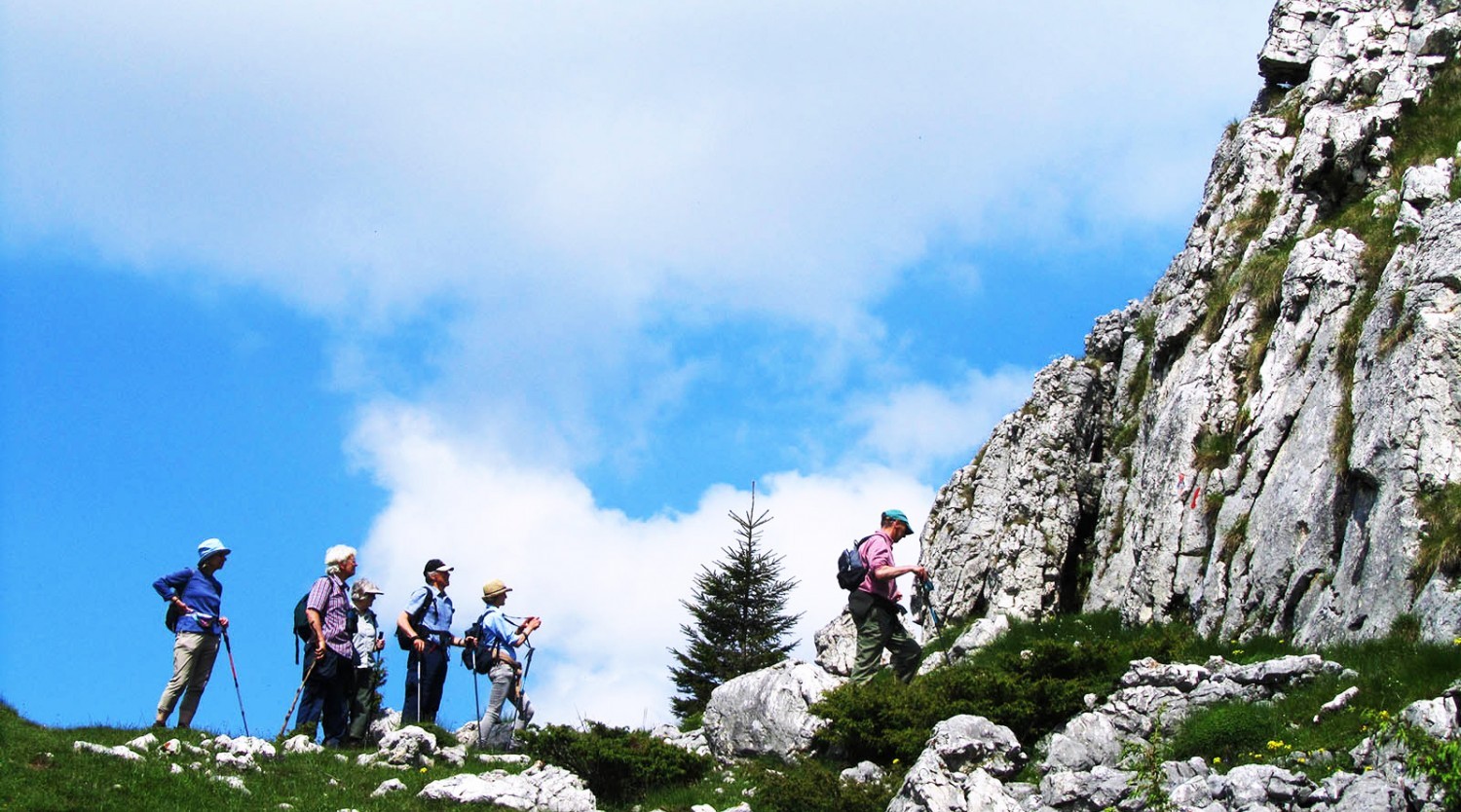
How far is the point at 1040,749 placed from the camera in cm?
1575

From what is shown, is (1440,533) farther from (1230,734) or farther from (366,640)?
(366,640)

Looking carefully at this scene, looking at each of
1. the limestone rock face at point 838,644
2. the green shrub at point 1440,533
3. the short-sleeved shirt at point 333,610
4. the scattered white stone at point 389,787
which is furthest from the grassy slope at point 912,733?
the limestone rock face at point 838,644

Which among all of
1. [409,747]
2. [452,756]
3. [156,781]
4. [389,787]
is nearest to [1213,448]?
[452,756]

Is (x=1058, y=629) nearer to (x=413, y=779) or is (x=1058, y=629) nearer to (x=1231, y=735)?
(x=1231, y=735)

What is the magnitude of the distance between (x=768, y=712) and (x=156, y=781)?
8.05 metres

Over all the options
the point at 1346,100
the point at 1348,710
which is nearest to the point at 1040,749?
the point at 1348,710

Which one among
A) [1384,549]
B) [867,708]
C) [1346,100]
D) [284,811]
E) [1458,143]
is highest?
[1346,100]

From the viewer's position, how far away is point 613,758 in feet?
52.2

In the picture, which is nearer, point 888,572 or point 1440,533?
point 1440,533

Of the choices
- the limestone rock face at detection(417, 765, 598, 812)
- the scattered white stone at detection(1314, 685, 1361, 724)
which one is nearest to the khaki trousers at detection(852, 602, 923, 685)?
the limestone rock face at detection(417, 765, 598, 812)

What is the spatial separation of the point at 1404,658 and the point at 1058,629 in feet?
26.4

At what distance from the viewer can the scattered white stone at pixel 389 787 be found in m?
14.9

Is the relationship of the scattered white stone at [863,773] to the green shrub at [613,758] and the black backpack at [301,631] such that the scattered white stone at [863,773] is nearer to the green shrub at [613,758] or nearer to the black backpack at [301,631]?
the green shrub at [613,758]

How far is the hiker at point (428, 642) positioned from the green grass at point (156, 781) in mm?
2945
